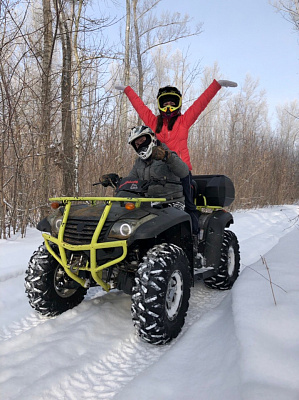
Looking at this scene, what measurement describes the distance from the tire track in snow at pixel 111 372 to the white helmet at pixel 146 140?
5.39 ft

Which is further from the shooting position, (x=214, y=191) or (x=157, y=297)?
(x=214, y=191)

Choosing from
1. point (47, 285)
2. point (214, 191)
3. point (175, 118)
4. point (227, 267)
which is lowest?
point (227, 267)

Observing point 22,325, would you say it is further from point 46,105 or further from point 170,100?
point 46,105

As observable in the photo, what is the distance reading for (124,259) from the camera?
2.68 metres

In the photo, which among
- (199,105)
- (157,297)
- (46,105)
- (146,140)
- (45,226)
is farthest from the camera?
(46,105)

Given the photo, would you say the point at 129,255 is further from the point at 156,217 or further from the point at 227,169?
the point at 227,169

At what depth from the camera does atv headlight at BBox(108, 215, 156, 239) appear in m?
2.34

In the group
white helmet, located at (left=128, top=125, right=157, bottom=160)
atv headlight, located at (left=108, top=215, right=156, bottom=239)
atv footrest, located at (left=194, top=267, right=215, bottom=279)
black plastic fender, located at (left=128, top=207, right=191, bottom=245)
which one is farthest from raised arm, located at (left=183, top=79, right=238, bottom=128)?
atv headlight, located at (left=108, top=215, right=156, bottom=239)

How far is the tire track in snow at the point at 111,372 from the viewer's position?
5.94 ft

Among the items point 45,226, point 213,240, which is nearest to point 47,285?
point 45,226

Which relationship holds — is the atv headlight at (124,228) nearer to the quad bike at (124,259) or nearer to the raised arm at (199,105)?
the quad bike at (124,259)

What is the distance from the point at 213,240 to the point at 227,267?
1.31ft

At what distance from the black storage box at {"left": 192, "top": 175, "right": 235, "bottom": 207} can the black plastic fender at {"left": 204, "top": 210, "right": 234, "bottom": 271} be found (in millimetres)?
264

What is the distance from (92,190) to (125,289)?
180 inches
